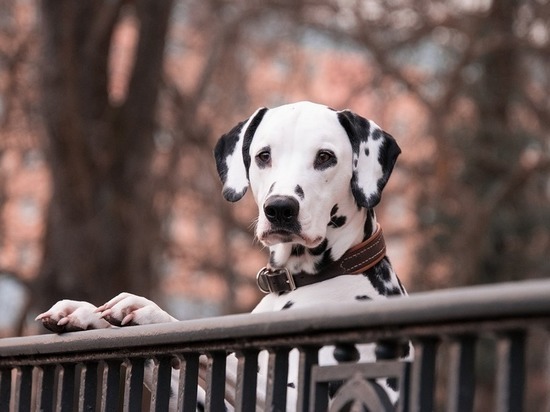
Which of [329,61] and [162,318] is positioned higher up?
[329,61]

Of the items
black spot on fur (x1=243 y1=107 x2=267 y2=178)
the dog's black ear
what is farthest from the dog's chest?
black spot on fur (x1=243 y1=107 x2=267 y2=178)

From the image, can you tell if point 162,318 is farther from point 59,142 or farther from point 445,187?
point 445,187

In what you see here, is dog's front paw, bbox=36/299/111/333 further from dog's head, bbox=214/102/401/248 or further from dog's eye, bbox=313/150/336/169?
dog's eye, bbox=313/150/336/169

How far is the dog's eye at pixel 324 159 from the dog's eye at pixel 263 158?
21cm

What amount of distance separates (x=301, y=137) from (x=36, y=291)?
9.83 m

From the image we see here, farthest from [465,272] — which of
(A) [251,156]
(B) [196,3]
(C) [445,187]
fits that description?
(A) [251,156]

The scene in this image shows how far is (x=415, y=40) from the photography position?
20797mm

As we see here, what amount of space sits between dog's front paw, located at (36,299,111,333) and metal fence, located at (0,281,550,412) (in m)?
0.15

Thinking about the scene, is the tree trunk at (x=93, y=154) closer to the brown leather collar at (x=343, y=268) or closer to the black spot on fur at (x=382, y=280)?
the brown leather collar at (x=343, y=268)

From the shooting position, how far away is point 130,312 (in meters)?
4.76

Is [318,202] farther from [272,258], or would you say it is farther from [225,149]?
[225,149]

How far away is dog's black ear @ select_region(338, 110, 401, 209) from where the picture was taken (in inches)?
214

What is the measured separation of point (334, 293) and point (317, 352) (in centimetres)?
227

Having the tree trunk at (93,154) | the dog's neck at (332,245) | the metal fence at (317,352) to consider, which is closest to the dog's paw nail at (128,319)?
the metal fence at (317,352)
